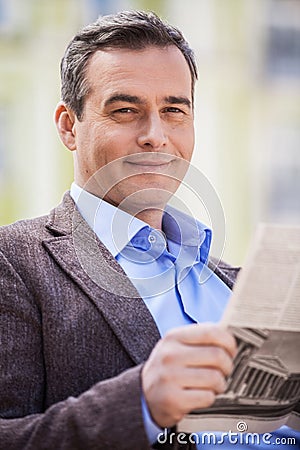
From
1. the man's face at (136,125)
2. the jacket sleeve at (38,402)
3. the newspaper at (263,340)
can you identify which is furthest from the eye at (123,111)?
the newspaper at (263,340)

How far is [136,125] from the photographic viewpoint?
1.27 metres

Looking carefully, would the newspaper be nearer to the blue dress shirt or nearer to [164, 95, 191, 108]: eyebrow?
the blue dress shirt

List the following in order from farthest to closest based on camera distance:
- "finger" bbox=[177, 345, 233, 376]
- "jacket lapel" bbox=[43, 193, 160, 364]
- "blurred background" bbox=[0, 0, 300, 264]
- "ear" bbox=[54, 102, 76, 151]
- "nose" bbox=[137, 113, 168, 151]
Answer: "blurred background" bbox=[0, 0, 300, 264] < "ear" bbox=[54, 102, 76, 151] < "nose" bbox=[137, 113, 168, 151] < "jacket lapel" bbox=[43, 193, 160, 364] < "finger" bbox=[177, 345, 233, 376]

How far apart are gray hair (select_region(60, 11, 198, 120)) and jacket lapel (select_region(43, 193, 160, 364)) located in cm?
18

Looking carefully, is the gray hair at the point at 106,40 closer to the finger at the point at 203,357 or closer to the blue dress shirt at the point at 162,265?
the blue dress shirt at the point at 162,265

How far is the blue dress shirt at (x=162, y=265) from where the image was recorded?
1.22 metres

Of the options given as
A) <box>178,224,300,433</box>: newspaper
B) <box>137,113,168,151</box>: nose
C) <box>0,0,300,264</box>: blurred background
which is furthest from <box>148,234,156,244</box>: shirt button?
<box>0,0,300,264</box>: blurred background

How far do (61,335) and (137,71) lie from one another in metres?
0.38

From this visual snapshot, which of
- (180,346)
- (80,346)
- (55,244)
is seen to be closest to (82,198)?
(55,244)

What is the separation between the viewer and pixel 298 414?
118cm

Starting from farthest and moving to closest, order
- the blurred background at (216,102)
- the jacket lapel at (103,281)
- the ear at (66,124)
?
the blurred background at (216,102), the ear at (66,124), the jacket lapel at (103,281)

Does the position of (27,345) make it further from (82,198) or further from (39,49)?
(39,49)

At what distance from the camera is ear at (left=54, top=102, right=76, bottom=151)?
4.48 ft

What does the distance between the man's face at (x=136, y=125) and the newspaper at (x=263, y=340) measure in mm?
330
